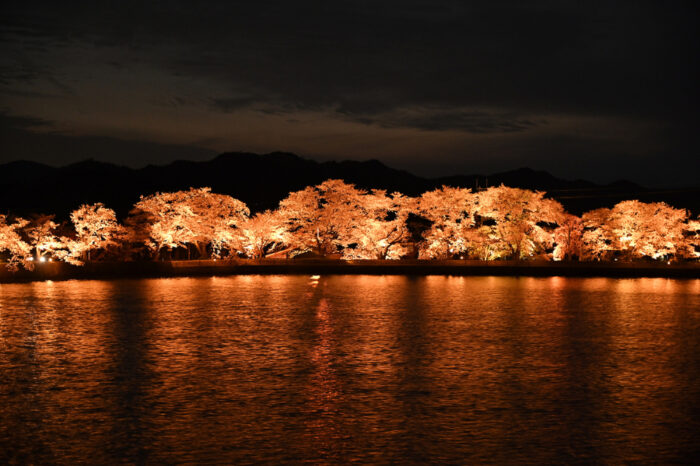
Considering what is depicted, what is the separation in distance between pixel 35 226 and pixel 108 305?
25274 millimetres

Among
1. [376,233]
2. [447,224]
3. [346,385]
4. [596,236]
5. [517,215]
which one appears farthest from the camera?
[596,236]

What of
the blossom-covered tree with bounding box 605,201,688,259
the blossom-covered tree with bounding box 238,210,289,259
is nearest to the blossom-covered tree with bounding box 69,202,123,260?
the blossom-covered tree with bounding box 238,210,289,259

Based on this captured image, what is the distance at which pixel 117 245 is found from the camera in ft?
173

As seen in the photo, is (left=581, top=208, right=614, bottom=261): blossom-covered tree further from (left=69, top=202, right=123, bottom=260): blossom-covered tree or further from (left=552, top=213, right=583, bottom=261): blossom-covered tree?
(left=69, top=202, right=123, bottom=260): blossom-covered tree

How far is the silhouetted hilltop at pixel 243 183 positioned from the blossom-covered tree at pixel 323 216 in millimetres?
48615

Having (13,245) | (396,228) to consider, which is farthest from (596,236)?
(13,245)

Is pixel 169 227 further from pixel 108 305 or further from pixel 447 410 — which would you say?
pixel 447 410

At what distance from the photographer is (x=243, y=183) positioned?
171250 millimetres

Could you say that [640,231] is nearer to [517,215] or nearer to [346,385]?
[517,215]

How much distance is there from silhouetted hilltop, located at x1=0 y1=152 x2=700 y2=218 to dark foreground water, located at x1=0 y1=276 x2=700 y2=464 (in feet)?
275

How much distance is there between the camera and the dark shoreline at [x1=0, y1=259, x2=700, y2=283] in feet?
168

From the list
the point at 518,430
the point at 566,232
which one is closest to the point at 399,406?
the point at 518,430

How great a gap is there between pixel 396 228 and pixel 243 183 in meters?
115

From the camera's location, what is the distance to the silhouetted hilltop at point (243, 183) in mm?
114625
